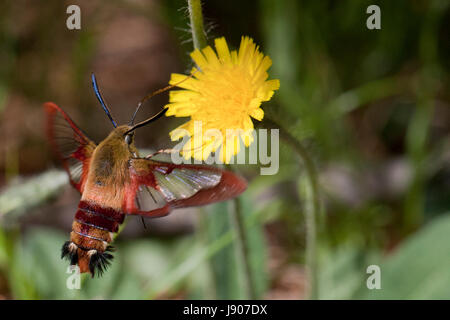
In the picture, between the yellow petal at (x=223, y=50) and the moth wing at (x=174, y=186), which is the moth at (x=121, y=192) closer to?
the moth wing at (x=174, y=186)

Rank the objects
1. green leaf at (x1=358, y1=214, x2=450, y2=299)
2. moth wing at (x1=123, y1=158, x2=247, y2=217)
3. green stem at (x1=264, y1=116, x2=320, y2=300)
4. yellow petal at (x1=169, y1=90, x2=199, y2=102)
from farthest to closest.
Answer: green leaf at (x1=358, y1=214, x2=450, y2=299)
green stem at (x1=264, y1=116, x2=320, y2=300)
yellow petal at (x1=169, y1=90, x2=199, y2=102)
moth wing at (x1=123, y1=158, x2=247, y2=217)

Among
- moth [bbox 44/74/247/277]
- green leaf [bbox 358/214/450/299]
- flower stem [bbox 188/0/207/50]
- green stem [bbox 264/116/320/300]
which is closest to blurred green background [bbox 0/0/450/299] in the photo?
green leaf [bbox 358/214/450/299]

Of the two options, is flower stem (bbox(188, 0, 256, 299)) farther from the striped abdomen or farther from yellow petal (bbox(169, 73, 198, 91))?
the striped abdomen

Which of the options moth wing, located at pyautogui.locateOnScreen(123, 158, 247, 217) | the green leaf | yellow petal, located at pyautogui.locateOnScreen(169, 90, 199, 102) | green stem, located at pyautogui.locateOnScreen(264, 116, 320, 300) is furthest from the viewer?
the green leaf

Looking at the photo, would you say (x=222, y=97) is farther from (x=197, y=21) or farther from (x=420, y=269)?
(x=420, y=269)
